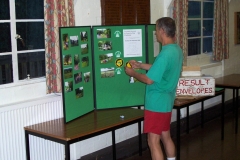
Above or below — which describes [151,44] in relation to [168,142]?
above

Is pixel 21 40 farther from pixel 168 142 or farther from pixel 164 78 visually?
pixel 168 142

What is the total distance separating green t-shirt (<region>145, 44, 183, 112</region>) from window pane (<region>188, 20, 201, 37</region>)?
9.19 feet

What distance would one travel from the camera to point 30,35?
3.61 metres

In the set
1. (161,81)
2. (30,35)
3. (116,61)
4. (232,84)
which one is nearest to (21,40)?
(30,35)

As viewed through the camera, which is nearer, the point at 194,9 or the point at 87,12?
the point at 87,12

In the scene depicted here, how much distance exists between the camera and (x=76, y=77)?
11.1 ft

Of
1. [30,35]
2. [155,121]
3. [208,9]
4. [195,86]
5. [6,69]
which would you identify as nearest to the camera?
[155,121]

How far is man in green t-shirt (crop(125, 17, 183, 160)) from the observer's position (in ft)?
10.2

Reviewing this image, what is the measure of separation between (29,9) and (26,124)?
1.13 metres

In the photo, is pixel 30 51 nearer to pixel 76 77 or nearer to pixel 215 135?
pixel 76 77

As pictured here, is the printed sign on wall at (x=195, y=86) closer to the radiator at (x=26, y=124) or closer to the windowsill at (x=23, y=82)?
the radiator at (x=26, y=124)

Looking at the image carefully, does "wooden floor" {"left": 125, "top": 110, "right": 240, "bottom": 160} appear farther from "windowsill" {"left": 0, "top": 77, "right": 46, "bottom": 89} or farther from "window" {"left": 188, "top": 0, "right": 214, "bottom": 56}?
"windowsill" {"left": 0, "top": 77, "right": 46, "bottom": 89}

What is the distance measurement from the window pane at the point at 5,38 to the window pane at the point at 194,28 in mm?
3327

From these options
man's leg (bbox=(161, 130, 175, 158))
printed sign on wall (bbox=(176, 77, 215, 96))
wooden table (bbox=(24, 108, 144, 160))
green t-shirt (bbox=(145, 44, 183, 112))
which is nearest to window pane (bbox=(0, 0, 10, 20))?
wooden table (bbox=(24, 108, 144, 160))
